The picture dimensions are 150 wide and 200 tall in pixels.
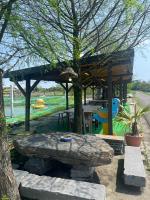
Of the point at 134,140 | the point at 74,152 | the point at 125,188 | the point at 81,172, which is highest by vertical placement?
the point at 74,152

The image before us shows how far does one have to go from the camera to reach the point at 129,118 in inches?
429

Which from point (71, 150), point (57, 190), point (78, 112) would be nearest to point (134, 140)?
point (78, 112)

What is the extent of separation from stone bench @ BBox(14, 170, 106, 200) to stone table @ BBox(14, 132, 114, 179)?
83 cm

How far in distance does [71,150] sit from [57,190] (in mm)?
1284

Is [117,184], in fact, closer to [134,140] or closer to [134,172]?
[134,172]

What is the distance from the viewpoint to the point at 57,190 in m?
5.14

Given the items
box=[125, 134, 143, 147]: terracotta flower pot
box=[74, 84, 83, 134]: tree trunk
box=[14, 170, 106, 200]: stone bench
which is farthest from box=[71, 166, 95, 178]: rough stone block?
box=[125, 134, 143, 147]: terracotta flower pot

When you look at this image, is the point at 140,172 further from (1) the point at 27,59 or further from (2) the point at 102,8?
(2) the point at 102,8

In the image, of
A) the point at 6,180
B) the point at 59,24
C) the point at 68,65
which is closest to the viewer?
the point at 6,180

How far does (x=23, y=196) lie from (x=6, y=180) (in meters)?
0.82

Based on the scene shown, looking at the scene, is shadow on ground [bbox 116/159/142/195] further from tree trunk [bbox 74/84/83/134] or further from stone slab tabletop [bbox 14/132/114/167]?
tree trunk [bbox 74/84/83/134]

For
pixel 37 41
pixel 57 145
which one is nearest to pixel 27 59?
pixel 37 41

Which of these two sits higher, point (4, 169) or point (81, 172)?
point (4, 169)

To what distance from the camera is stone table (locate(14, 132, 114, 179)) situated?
6.26 m
